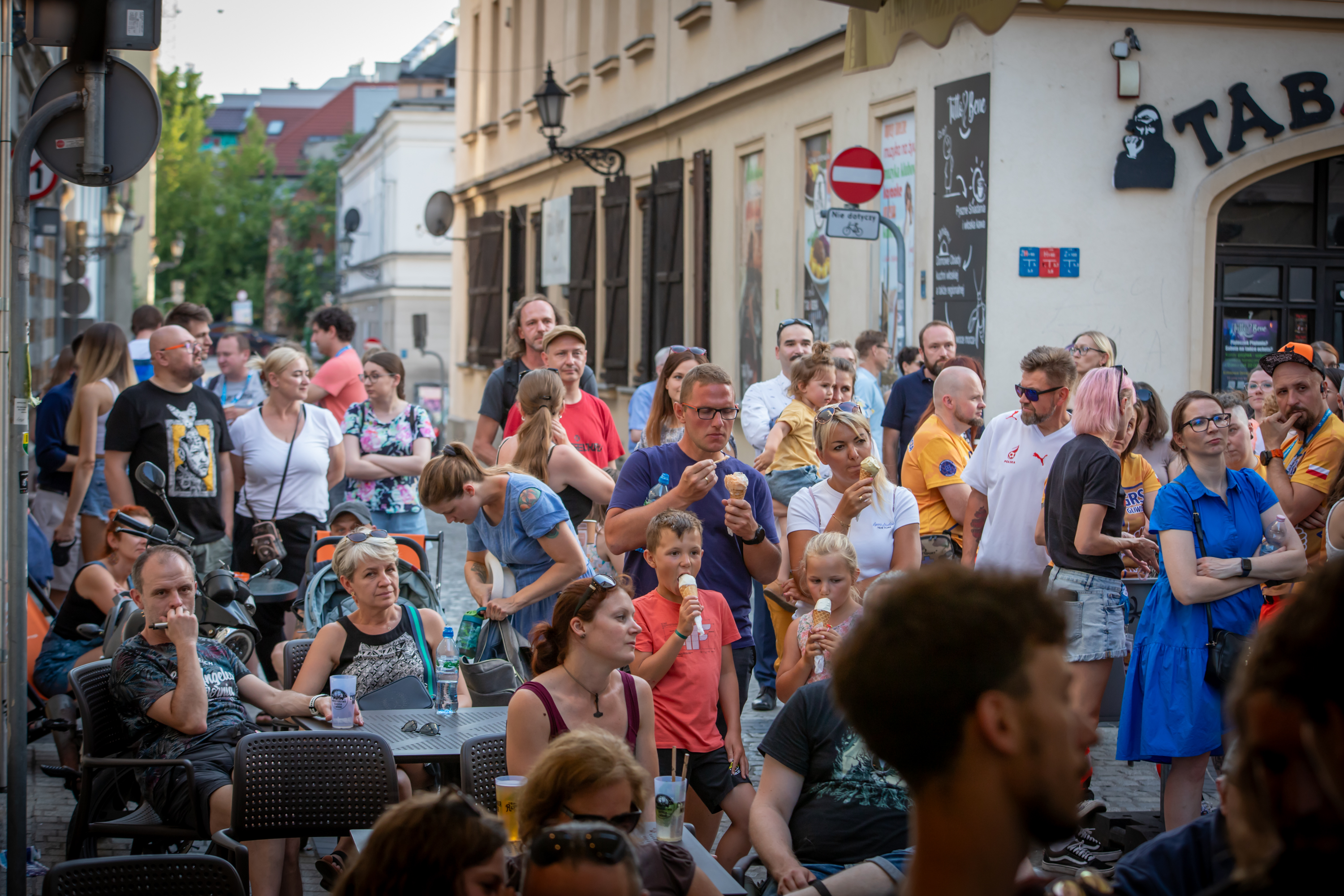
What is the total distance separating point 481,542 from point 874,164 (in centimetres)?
639

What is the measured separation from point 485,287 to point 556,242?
516 cm

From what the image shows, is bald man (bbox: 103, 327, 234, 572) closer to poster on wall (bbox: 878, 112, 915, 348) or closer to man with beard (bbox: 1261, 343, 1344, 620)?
man with beard (bbox: 1261, 343, 1344, 620)

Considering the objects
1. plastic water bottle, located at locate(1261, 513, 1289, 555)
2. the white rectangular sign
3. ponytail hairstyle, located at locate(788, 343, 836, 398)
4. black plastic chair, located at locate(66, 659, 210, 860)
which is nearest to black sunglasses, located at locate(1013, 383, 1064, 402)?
plastic water bottle, located at locate(1261, 513, 1289, 555)

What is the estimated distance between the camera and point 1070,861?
540cm

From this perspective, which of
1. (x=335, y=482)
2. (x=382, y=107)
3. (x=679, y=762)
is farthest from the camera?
(x=382, y=107)

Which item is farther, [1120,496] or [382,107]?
[382,107]

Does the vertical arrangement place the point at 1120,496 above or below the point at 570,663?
above

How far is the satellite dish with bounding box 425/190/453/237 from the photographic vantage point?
27.8m

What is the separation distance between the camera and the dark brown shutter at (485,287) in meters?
26.2

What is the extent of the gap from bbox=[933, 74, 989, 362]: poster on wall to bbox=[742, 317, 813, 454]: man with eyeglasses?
2.28 meters

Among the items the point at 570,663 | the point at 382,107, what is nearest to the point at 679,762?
the point at 570,663

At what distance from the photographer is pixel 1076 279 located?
421 inches

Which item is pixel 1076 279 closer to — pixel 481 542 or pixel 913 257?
pixel 913 257

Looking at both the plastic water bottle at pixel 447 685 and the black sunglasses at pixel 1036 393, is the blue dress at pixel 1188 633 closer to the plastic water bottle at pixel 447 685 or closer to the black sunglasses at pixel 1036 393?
the black sunglasses at pixel 1036 393
